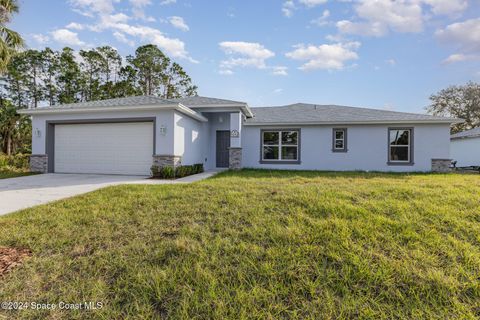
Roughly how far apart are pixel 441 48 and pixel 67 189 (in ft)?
56.7

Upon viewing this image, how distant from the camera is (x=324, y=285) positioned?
2432 mm

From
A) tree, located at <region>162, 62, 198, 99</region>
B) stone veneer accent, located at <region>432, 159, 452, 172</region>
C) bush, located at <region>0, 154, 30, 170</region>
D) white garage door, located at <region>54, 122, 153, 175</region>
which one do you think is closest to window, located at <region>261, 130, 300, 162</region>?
white garage door, located at <region>54, 122, 153, 175</region>

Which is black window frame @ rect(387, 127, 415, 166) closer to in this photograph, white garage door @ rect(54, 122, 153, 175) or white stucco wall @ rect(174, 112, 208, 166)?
white stucco wall @ rect(174, 112, 208, 166)

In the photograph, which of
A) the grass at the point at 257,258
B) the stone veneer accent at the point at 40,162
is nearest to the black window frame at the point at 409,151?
the grass at the point at 257,258

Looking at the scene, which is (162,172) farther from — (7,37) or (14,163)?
(7,37)

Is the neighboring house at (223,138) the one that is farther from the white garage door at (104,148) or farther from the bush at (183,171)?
the bush at (183,171)

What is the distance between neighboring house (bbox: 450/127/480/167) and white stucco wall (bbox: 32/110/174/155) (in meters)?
20.5

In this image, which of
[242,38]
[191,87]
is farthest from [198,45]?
[191,87]

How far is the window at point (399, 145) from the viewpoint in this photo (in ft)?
38.2

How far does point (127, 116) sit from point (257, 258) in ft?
30.4

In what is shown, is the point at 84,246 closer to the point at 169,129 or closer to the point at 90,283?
the point at 90,283

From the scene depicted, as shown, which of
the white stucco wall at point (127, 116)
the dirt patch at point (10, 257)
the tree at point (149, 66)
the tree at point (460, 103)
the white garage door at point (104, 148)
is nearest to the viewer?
the dirt patch at point (10, 257)

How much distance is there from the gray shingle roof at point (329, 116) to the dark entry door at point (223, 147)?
5.69 ft

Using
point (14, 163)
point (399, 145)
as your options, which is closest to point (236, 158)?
point (399, 145)
